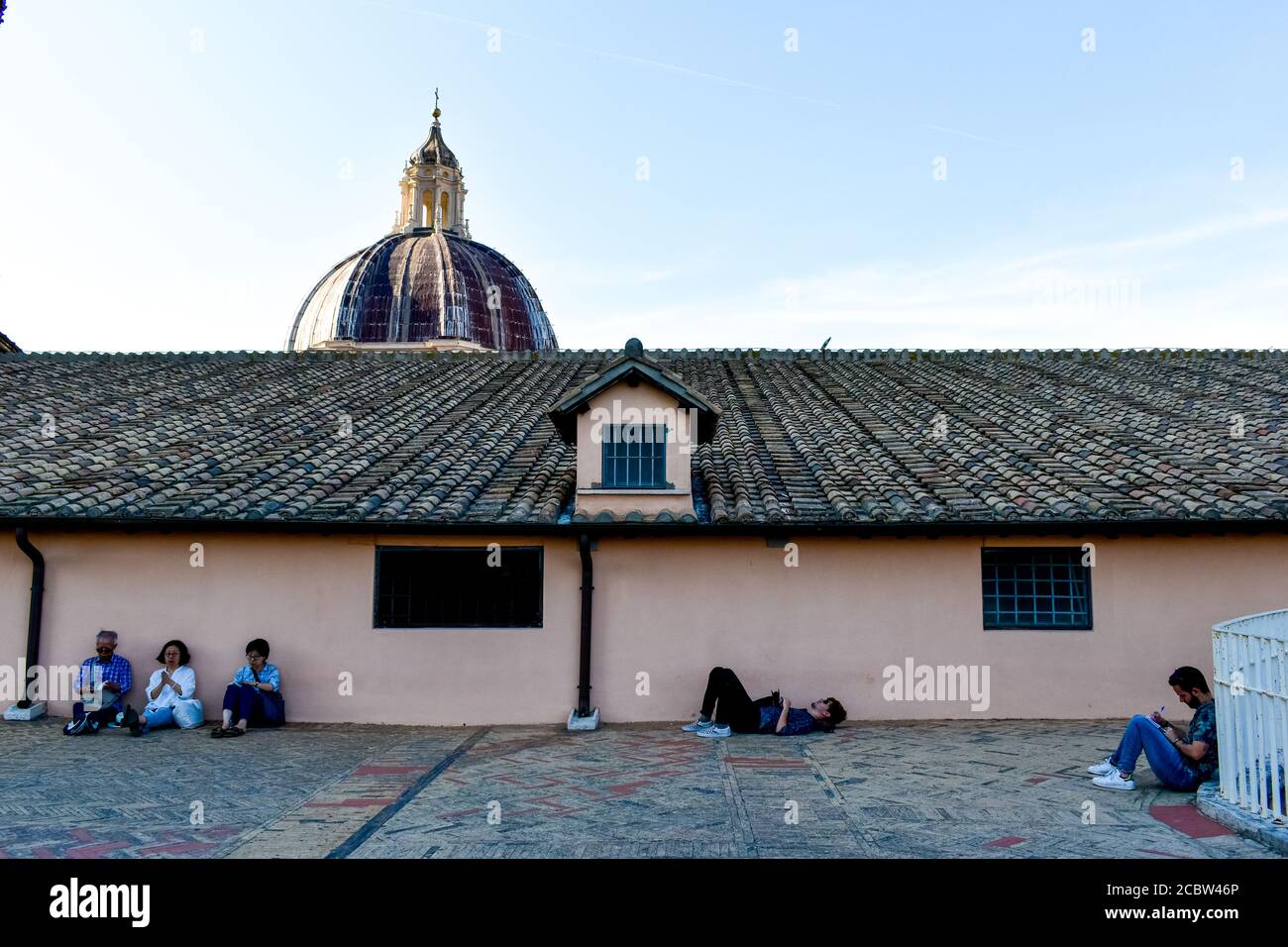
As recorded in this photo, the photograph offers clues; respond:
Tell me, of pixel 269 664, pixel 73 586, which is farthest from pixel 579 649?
pixel 73 586

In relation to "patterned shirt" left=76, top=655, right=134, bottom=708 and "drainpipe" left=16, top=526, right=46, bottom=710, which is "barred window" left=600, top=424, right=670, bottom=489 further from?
"drainpipe" left=16, top=526, right=46, bottom=710

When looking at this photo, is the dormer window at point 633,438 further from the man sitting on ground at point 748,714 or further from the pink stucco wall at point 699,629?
the man sitting on ground at point 748,714

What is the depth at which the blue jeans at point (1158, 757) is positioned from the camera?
7.45 meters

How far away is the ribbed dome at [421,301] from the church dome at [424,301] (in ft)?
0.12

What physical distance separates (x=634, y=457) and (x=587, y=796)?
473cm

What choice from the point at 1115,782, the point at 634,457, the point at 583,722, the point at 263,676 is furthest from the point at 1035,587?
the point at 263,676

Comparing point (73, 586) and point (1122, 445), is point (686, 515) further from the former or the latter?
point (73, 586)

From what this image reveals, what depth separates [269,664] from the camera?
11102 mm

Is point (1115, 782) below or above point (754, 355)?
below

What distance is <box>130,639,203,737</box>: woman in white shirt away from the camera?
10797 mm

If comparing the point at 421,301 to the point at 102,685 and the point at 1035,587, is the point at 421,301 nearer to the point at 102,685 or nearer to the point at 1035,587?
the point at 102,685

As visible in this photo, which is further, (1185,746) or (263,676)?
(263,676)

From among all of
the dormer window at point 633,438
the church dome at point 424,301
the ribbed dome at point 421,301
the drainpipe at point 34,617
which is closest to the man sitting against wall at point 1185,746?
the dormer window at point 633,438

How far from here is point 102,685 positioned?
10.8 meters
